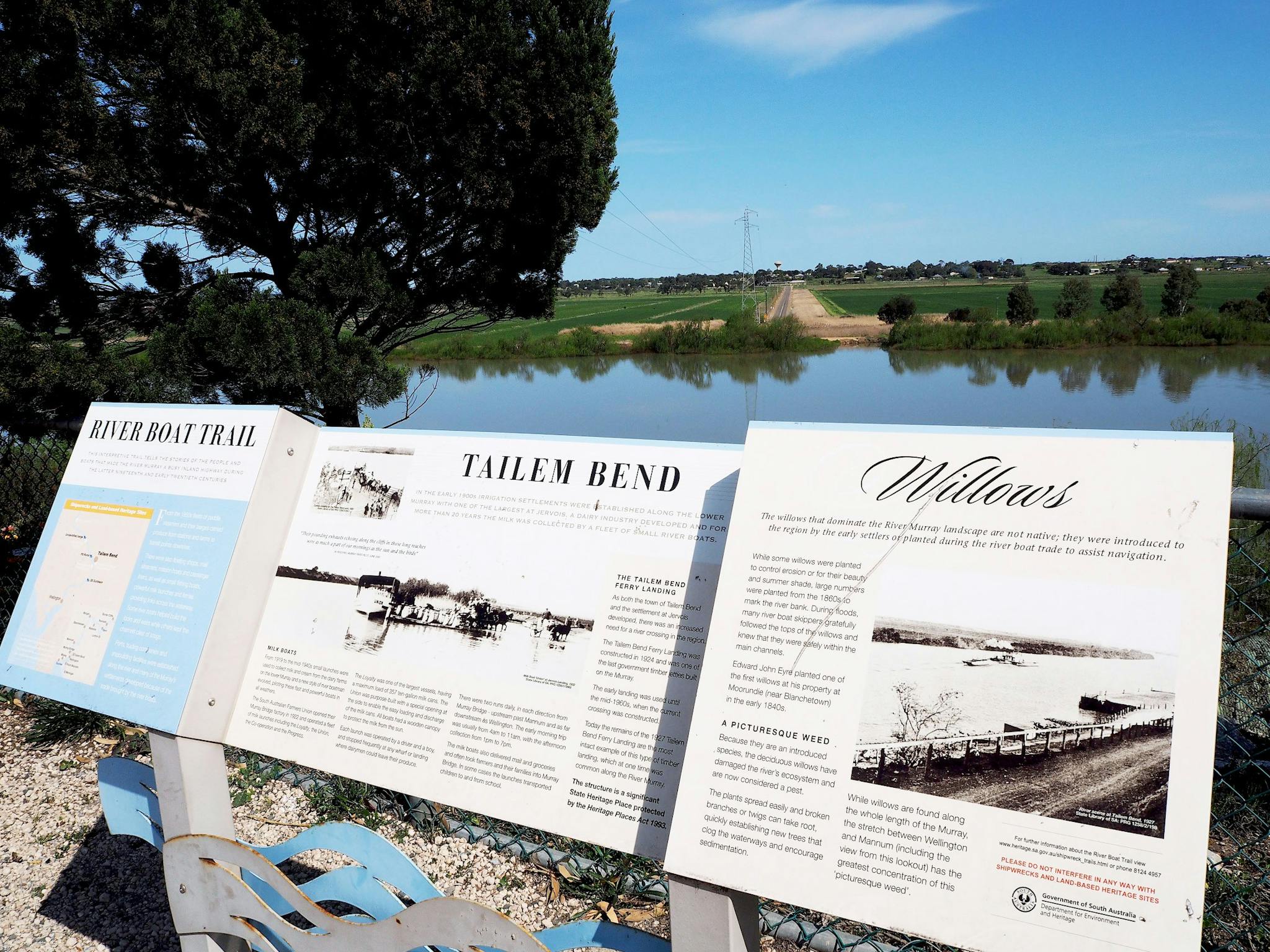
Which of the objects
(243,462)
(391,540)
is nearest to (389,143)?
(243,462)

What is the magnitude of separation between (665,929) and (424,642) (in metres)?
1.38

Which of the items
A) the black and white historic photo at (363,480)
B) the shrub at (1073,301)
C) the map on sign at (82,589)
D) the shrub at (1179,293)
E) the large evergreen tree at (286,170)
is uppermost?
the shrub at (1073,301)

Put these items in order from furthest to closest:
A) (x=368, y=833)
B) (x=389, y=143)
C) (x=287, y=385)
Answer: (x=389, y=143), (x=287, y=385), (x=368, y=833)

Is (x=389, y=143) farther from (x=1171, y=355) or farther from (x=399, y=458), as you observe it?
(x=1171, y=355)

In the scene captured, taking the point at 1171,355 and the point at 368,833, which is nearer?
the point at 368,833

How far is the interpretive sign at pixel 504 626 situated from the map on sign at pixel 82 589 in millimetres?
426

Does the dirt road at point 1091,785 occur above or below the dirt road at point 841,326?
below

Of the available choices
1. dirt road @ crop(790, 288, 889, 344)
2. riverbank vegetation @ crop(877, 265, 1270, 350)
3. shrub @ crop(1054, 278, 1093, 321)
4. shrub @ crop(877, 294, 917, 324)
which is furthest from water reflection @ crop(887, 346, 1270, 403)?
shrub @ crop(877, 294, 917, 324)

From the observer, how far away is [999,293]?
2479 inches

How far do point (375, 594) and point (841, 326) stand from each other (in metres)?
55.1

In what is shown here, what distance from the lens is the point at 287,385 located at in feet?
14.9

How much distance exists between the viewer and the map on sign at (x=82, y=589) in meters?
2.04

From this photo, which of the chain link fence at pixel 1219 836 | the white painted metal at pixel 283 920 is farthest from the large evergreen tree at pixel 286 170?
the white painted metal at pixel 283 920

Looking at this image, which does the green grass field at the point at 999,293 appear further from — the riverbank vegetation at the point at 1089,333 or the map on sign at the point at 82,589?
the map on sign at the point at 82,589
